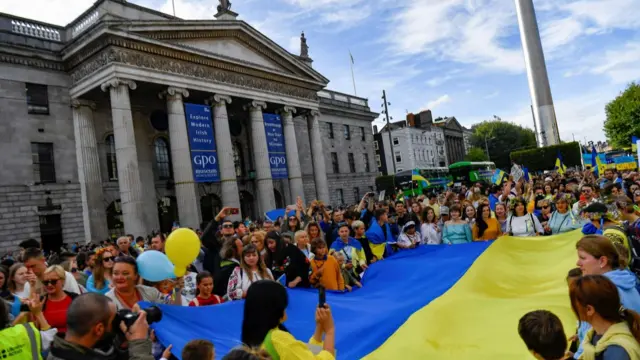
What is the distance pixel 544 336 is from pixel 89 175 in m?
26.0

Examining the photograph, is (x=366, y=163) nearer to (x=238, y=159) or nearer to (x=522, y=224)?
(x=238, y=159)

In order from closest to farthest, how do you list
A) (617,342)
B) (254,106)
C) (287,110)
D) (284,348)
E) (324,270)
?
(617,342) → (284,348) → (324,270) → (254,106) → (287,110)

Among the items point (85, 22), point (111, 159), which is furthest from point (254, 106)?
point (85, 22)

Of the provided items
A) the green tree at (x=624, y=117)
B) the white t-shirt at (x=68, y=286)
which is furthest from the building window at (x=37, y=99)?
the green tree at (x=624, y=117)

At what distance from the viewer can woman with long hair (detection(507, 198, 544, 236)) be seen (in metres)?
9.12

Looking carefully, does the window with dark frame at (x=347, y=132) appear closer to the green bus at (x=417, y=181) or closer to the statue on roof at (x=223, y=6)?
the green bus at (x=417, y=181)

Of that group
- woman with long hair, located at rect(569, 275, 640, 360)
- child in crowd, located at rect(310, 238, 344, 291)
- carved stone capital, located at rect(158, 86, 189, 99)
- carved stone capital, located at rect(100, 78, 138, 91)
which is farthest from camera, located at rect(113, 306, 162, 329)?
carved stone capital, located at rect(158, 86, 189, 99)

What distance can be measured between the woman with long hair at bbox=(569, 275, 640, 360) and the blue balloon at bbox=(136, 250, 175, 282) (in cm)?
416

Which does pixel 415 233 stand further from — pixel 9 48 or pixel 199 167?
pixel 9 48

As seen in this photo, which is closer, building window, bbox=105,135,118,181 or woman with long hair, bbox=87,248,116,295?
woman with long hair, bbox=87,248,116,295

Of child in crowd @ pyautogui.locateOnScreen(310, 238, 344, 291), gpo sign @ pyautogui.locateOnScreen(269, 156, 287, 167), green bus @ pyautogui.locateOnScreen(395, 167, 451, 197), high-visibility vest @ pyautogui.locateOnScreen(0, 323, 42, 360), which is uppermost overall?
gpo sign @ pyautogui.locateOnScreen(269, 156, 287, 167)

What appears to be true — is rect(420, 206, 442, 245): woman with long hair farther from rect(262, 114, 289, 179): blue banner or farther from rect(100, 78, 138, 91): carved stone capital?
rect(262, 114, 289, 179): blue banner

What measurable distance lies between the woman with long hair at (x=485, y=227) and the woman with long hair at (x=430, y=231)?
0.80 metres

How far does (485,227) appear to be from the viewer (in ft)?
31.5
